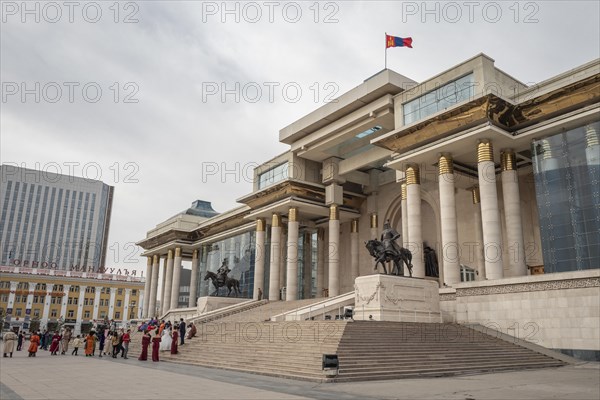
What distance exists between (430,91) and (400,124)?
8.69 feet

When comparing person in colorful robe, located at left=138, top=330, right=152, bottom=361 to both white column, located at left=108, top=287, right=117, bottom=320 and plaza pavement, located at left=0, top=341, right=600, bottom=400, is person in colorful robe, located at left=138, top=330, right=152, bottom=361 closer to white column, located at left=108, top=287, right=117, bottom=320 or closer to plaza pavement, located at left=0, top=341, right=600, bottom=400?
plaza pavement, located at left=0, top=341, right=600, bottom=400

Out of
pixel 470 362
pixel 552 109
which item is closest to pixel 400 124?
pixel 552 109

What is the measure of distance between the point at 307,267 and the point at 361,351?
2952 cm

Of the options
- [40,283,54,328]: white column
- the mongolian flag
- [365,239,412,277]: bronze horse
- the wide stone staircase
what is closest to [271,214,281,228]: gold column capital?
[365,239,412,277]: bronze horse

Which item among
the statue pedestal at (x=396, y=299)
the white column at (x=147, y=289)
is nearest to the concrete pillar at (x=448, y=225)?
the statue pedestal at (x=396, y=299)

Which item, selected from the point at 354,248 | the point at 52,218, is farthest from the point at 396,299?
the point at 52,218

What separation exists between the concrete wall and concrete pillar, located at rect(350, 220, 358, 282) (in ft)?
56.6

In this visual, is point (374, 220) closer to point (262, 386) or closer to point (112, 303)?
point (262, 386)

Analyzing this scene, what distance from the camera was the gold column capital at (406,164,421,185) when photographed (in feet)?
94.7

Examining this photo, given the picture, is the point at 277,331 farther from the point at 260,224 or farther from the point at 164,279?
the point at 164,279

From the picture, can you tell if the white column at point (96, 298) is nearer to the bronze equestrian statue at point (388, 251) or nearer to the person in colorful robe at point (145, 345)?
the person in colorful robe at point (145, 345)

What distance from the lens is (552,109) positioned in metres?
23.7

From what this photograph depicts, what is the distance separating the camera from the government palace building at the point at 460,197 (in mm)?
21328

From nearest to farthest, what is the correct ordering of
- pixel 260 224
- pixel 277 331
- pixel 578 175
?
1. pixel 277 331
2. pixel 578 175
3. pixel 260 224
